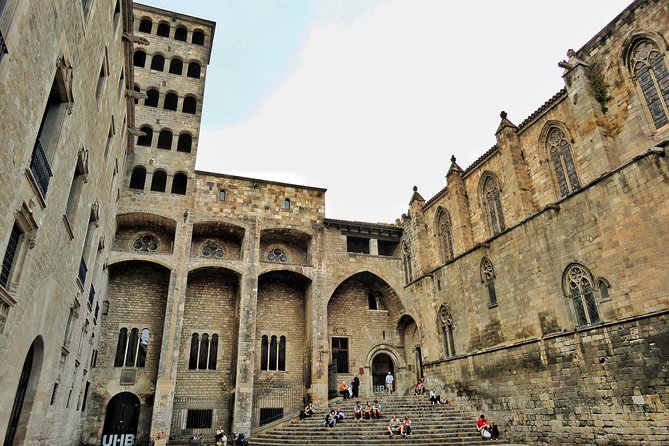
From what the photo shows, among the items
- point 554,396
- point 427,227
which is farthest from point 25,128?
point 427,227

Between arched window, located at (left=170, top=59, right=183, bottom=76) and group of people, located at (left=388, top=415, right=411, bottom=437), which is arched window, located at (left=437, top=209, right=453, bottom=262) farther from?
arched window, located at (left=170, top=59, right=183, bottom=76)

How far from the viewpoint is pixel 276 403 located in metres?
22.2

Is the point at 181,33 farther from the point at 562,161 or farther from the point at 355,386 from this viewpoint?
the point at 355,386

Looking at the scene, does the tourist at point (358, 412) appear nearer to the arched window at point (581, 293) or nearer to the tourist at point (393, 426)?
the tourist at point (393, 426)

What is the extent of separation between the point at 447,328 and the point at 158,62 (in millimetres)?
22411

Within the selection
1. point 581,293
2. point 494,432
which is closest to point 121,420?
A: point 494,432

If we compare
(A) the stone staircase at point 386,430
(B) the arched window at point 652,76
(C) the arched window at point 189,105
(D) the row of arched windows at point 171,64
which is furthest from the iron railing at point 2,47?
(D) the row of arched windows at point 171,64

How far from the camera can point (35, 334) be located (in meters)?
8.57

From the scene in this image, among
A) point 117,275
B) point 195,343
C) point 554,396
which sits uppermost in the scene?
point 117,275

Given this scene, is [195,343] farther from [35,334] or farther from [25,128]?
[25,128]

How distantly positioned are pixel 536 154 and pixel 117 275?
20.0 m

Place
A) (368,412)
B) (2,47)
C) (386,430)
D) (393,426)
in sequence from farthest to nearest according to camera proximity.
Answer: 1. (368,412)
2. (386,430)
3. (393,426)
4. (2,47)

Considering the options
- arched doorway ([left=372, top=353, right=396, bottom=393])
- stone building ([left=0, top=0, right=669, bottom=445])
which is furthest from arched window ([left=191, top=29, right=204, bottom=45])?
arched doorway ([left=372, top=353, right=396, bottom=393])

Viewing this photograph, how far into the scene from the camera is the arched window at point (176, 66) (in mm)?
26953
